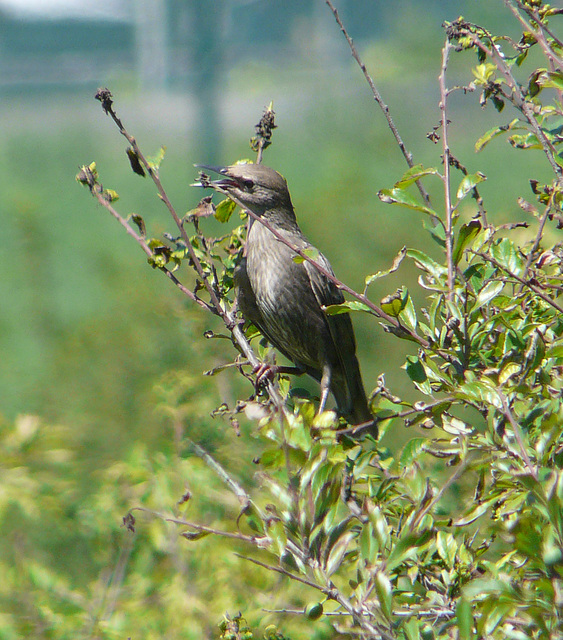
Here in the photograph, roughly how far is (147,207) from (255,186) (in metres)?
9.62

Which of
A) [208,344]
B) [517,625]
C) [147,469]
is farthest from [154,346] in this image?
[517,625]

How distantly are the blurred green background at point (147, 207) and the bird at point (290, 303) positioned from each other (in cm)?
54

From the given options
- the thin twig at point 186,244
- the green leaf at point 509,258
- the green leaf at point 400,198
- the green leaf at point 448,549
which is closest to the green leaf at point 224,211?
the thin twig at point 186,244

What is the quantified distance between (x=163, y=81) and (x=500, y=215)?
1277 centimetres

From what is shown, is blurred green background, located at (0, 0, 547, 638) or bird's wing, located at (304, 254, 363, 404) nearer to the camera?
bird's wing, located at (304, 254, 363, 404)

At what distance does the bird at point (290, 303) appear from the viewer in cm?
273

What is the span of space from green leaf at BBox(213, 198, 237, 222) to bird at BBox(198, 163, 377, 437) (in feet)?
1.71

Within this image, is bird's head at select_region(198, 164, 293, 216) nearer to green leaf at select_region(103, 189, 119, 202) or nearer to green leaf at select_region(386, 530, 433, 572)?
green leaf at select_region(103, 189, 119, 202)

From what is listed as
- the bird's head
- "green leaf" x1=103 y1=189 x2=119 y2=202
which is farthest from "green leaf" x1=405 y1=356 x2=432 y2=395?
the bird's head

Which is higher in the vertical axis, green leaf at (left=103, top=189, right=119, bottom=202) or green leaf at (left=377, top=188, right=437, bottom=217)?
green leaf at (left=377, top=188, right=437, bottom=217)

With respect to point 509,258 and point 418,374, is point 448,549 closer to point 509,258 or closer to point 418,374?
point 418,374

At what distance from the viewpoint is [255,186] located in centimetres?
288

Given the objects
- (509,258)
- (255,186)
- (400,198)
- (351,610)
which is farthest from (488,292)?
(255,186)

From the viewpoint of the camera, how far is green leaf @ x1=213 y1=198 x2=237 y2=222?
2.11 m
